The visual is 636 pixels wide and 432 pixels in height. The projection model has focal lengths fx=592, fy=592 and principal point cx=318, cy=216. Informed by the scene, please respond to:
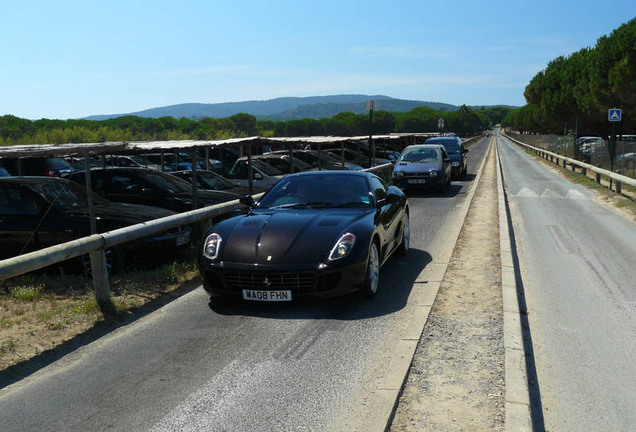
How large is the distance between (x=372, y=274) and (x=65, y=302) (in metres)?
3.60

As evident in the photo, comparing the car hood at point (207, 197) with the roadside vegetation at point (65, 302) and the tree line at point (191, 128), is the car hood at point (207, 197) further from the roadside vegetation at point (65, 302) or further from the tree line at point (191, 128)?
the tree line at point (191, 128)

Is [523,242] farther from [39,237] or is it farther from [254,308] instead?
[39,237]

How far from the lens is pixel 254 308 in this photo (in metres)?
6.61

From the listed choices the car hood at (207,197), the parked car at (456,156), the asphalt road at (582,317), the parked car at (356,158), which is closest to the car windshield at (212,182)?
the car hood at (207,197)

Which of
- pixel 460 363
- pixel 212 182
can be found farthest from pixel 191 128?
pixel 460 363

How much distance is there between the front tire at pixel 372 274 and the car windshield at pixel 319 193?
94cm

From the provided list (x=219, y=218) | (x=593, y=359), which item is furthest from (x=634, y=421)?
(x=219, y=218)

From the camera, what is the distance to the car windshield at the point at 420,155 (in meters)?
20.5

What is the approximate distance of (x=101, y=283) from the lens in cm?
650

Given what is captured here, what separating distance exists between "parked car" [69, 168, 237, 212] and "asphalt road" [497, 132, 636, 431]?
20.5ft

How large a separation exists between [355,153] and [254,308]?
22715 mm

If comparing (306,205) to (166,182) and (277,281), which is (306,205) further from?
(166,182)

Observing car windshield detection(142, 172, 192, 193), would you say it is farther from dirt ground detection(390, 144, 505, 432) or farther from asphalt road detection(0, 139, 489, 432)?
dirt ground detection(390, 144, 505, 432)

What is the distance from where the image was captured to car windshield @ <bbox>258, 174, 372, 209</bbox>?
7824mm
